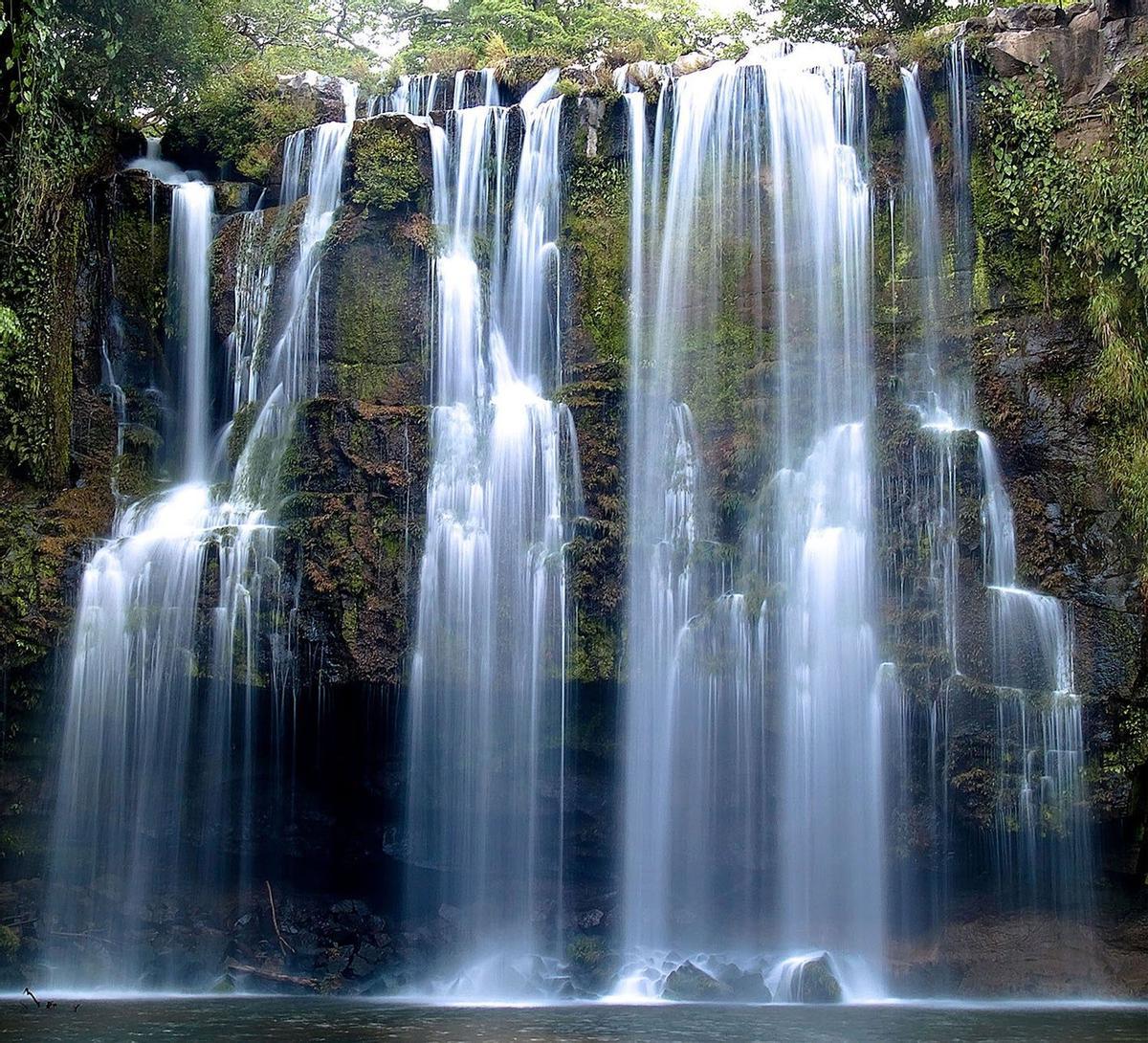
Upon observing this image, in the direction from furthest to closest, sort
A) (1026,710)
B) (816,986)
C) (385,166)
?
(385,166) → (1026,710) → (816,986)

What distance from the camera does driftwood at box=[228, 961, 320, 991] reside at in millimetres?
17359

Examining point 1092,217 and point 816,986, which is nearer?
point 816,986

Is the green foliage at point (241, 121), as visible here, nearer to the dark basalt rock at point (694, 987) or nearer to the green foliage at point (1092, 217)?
the green foliage at point (1092, 217)

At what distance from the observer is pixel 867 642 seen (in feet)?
56.5

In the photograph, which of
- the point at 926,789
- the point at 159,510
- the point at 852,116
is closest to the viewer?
the point at 926,789

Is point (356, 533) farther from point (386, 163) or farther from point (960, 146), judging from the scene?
point (960, 146)

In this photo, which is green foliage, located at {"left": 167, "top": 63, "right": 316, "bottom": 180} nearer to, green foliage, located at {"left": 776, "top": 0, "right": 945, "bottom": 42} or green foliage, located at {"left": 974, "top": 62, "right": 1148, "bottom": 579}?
green foliage, located at {"left": 776, "top": 0, "right": 945, "bottom": 42}

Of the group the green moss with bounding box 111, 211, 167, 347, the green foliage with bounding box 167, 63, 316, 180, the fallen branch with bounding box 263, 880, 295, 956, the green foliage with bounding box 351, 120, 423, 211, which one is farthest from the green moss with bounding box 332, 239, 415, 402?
the fallen branch with bounding box 263, 880, 295, 956

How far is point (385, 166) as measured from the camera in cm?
2109

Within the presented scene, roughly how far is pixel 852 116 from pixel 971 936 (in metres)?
12.0

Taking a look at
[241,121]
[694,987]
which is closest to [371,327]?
[241,121]

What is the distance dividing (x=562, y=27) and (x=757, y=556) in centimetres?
1822

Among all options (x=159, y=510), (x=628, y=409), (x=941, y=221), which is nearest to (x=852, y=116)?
(x=941, y=221)

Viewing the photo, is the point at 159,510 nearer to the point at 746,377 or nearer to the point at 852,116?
the point at 746,377
